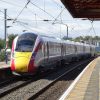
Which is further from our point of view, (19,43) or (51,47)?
(51,47)

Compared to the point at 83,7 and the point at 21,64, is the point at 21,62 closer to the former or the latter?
the point at 21,64

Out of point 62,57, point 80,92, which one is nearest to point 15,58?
point 80,92

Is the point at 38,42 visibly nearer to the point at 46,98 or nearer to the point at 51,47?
the point at 51,47

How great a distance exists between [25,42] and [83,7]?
4202 mm

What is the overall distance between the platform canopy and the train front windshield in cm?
294

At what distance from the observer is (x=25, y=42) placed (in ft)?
92.6

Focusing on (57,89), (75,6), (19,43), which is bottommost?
(57,89)

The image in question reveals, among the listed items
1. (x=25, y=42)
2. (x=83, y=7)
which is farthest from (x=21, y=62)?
(x=83, y=7)

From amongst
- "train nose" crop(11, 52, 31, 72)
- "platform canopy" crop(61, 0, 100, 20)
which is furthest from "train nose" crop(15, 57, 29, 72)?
"platform canopy" crop(61, 0, 100, 20)

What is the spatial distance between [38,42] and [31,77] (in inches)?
119

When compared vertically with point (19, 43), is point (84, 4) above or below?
above

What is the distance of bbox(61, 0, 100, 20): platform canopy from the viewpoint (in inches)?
998

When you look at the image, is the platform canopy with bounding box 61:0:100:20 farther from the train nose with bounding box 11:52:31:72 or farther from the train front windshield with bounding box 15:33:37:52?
the train nose with bounding box 11:52:31:72

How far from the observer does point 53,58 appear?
36344 millimetres
